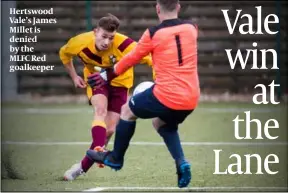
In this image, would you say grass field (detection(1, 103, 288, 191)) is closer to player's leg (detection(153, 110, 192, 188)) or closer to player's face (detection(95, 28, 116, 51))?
player's leg (detection(153, 110, 192, 188))

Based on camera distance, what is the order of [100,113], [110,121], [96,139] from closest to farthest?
[96,139] → [100,113] → [110,121]

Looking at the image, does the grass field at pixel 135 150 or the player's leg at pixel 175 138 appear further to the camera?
the grass field at pixel 135 150

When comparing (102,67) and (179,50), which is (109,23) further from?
(179,50)

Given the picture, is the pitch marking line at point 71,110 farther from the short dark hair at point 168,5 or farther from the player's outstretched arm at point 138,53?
the short dark hair at point 168,5

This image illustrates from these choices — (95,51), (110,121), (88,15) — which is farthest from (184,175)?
(88,15)

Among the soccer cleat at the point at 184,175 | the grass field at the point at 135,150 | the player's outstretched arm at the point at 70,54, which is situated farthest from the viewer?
the player's outstretched arm at the point at 70,54

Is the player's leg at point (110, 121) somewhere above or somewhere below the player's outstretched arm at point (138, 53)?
below

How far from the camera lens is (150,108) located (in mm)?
7234

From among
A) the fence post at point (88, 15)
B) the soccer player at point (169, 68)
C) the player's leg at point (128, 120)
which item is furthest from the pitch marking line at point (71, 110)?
the soccer player at point (169, 68)

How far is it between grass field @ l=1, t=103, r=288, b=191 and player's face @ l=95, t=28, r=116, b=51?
3.82 feet

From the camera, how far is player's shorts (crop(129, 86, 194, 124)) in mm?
7230

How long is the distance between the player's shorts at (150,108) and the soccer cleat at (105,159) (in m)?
0.45

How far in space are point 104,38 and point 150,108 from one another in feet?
4.70

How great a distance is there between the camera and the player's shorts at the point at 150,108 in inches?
285
